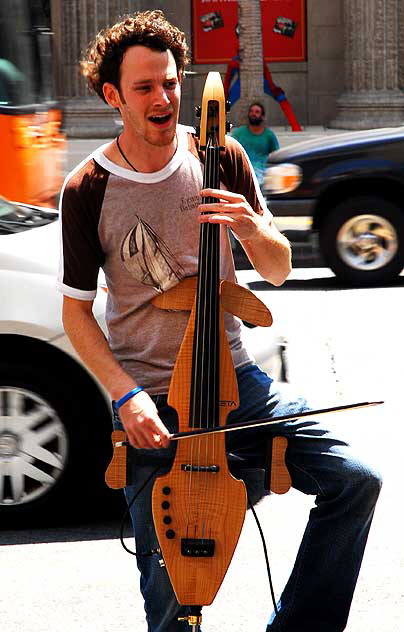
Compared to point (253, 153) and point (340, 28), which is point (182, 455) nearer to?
point (253, 153)

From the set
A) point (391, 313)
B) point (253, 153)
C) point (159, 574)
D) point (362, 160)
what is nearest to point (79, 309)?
point (159, 574)

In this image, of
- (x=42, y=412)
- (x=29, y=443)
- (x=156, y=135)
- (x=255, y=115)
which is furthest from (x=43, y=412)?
(x=255, y=115)

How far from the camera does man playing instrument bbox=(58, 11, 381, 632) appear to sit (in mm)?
3180

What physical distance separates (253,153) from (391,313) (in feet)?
13.6

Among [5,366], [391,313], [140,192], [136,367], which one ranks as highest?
[140,192]

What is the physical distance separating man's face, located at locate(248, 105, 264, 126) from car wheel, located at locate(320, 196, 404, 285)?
2.52 m

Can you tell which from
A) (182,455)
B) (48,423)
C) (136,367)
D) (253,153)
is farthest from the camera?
(253,153)

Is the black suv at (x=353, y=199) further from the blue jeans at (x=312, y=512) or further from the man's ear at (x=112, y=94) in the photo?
the man's ear at (x=112, y=94)

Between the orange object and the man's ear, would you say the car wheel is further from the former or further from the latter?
the man's ear

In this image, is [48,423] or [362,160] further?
[362,160]

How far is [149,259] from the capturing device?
3.23 metres

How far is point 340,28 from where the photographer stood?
24.2 metres

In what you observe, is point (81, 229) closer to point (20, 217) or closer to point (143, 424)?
point (143, 424)

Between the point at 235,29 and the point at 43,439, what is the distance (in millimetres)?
19699
